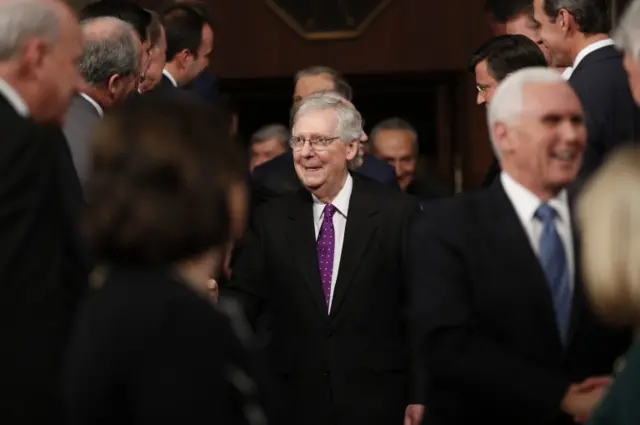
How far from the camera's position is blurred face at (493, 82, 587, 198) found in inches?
142

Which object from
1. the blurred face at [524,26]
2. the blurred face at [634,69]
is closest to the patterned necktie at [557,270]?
the blurred face at [634,69]

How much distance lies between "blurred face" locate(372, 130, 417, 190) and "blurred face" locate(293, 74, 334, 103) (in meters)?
1.05

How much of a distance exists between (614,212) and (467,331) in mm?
932

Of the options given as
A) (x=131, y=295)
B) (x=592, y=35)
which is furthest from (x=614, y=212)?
(x=592, y=35)

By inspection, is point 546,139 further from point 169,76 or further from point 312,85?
point 312,85

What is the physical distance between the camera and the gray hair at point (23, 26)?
3.58 metres

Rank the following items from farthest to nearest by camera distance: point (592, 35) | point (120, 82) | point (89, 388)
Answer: point (592, 35) → point (120, 82) → point (89, 388)

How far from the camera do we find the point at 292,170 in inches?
242

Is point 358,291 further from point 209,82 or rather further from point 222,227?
point 222,227

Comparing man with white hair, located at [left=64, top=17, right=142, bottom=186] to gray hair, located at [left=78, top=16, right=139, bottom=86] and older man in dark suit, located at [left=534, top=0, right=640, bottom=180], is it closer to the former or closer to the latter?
gray hair, located at [left=78, top=16, right=139, bottom=86]

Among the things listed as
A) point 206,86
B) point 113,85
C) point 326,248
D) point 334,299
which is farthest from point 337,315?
point 206,86

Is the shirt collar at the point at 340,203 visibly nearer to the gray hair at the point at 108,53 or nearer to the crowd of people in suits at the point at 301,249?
the crowd of people in suits at the point at 301,249

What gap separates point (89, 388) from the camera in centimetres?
237

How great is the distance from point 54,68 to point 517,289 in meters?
1.21
